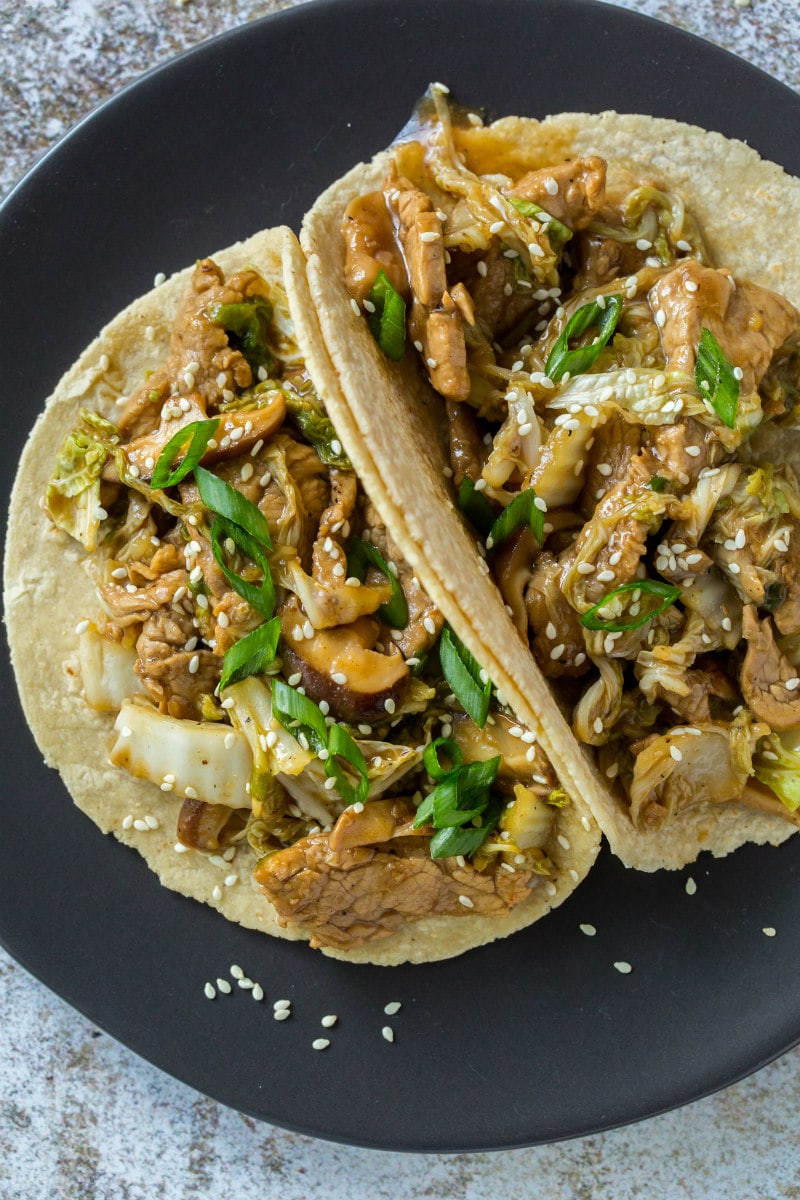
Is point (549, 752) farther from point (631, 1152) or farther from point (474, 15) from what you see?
point (474, 15)

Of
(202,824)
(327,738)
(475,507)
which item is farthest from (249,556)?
(202,824)

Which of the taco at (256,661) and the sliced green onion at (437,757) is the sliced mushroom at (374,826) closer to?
the taco at (256,661)

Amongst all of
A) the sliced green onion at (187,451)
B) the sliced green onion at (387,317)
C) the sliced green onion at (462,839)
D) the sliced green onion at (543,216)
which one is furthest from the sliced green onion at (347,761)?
the sliced green onion at (543,216)

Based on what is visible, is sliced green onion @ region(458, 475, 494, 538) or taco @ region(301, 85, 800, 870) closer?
taco @ region(301, 85, 800, 870)

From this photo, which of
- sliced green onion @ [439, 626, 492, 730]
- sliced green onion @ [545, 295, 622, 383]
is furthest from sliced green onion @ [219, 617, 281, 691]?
sliced green onion @ [545, 295, 622, 383]

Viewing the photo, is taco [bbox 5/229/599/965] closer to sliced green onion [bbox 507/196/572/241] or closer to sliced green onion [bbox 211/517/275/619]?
sliced green onion [bbox 211/517/275/619]

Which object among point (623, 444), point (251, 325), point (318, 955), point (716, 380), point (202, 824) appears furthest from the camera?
point (318, 955)

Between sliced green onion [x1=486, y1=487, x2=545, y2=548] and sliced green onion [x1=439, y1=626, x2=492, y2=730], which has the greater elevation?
sliced green onion [x1=486, y1=487, x2=545, y2=548]

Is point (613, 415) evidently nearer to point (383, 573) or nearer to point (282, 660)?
point (383, 573)
